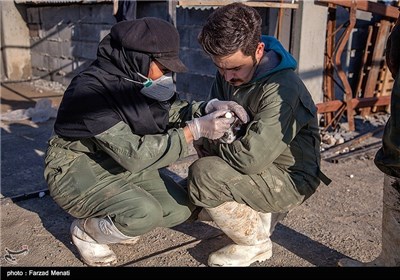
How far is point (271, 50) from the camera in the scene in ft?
7.95

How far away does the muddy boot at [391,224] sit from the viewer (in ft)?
6.91

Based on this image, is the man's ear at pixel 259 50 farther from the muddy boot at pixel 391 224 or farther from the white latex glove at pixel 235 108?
the muddy boot at pixel 391 224

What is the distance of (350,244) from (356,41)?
4238 mm

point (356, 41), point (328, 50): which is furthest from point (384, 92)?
point (328, 50)

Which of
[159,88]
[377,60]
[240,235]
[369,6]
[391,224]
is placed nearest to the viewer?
[391,224]

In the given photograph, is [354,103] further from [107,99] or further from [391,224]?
[107,99]

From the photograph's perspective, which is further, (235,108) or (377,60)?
(377,60)

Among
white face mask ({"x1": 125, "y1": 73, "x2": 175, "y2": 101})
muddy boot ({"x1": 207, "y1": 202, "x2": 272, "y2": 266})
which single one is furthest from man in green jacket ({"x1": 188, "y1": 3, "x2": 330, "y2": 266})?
white face mask ({"x1": 125, "y1": 73, "x2": 175, "y2": 101})

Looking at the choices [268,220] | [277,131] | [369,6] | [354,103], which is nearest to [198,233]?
[268,220]

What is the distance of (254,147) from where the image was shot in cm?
219

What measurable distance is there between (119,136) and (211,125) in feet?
1.52

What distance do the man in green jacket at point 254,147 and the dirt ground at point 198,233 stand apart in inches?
11.0

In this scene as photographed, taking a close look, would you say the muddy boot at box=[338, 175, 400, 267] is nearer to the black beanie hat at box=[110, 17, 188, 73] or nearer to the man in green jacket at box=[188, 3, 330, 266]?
the man in green jacket at box=[188, 3, 330, 266]

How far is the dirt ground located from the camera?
2.58 m
